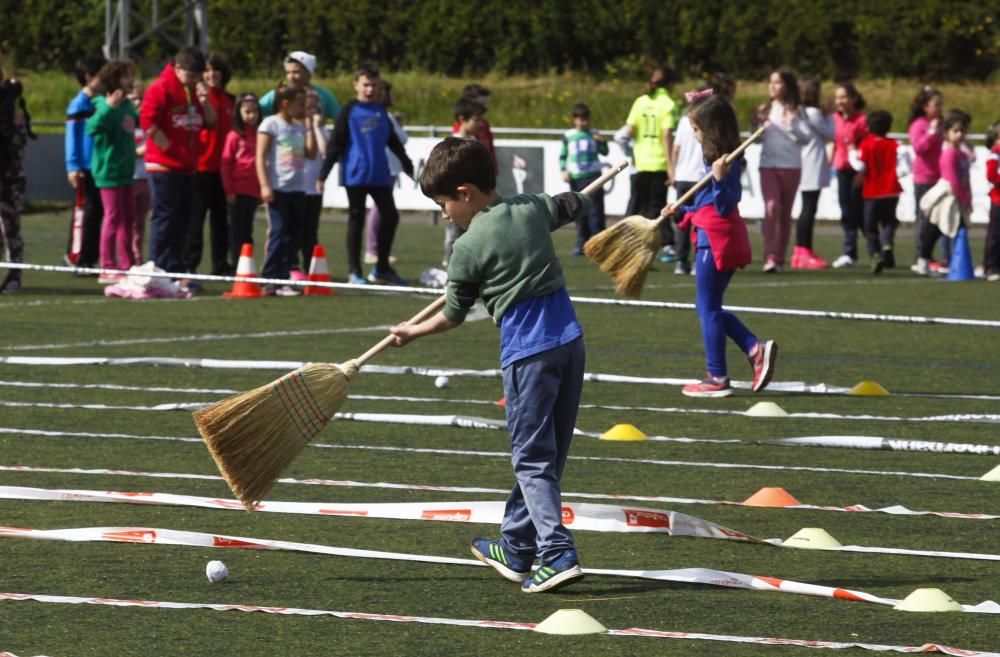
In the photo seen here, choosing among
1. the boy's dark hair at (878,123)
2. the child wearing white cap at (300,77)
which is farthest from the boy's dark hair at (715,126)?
the boy's dark hair at (878,123)

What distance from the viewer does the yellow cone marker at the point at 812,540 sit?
7.00 m

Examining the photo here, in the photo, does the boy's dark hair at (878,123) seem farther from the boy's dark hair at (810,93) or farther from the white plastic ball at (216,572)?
the white plastic ball at (216,572)

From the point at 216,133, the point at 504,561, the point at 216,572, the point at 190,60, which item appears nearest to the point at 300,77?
the point at 216,133

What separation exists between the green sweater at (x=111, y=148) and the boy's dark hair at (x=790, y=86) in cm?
643

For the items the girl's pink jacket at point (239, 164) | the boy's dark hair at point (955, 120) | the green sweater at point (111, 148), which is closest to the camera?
the green sweater at point (111, 148)

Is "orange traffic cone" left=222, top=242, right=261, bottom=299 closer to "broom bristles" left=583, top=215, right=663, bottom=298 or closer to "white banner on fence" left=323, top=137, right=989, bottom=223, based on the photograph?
"broom bristles" left=583, top=215, right=663, bottom=298

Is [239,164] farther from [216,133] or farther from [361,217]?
[361,217]

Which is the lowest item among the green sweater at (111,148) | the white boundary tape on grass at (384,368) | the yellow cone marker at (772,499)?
the white boundary tape on grass at (384,368)

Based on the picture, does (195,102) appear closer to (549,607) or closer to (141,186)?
(141,186)

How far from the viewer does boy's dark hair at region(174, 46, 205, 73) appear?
54.0 feet

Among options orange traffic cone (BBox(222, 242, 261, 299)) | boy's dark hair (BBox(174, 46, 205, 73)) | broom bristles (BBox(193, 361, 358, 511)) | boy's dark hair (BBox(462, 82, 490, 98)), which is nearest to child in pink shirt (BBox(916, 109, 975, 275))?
boy's dark hair (BBox(462, 82, 490, 98))

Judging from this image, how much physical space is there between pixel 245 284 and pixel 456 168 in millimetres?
10980

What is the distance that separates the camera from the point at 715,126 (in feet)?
35.3

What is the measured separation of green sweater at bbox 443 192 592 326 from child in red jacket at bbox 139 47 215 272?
1051 cm
